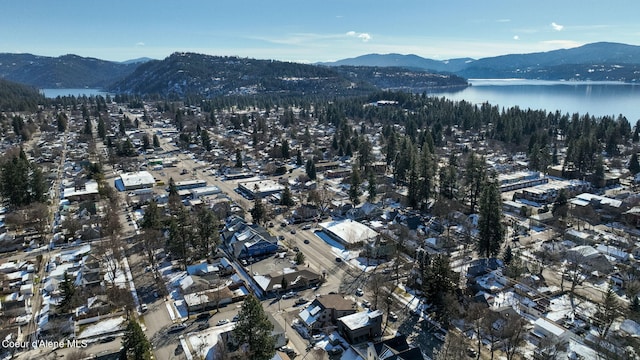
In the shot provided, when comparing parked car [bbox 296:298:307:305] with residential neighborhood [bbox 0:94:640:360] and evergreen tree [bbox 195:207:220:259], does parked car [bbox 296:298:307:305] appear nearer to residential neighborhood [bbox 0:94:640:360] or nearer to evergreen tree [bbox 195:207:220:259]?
residential neighborhood [bbox 0:94:640:360]

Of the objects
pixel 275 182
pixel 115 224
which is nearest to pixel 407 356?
pixel 115 224

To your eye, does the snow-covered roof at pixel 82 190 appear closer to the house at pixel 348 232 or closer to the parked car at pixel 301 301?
the house at pixel 348 232

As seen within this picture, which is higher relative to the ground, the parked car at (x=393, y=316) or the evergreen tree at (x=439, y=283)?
the evergreen tree at (x=439, y=283)

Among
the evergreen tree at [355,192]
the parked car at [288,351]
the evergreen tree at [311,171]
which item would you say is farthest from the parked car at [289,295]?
the evergreen tree at [311,171]

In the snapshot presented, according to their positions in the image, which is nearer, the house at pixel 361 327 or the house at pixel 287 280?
the house at pixel 361 327

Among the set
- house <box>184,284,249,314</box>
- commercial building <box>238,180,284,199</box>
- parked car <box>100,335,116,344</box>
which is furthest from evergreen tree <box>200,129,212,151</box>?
parked car <box>100,335,116,344</box>

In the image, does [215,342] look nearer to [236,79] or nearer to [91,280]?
[91,280]
